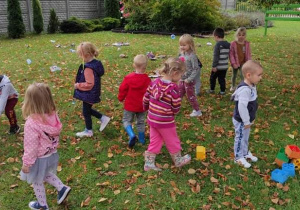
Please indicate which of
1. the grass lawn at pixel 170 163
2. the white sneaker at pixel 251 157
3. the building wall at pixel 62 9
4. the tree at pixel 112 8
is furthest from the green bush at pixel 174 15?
the white sneaker at pixel 251 157

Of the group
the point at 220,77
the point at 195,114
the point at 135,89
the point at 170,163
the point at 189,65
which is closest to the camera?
the point at 170,163

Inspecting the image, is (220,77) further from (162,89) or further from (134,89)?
(162,89)

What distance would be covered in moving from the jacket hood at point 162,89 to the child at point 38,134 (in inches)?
50.1

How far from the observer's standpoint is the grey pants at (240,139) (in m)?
A: 4.29

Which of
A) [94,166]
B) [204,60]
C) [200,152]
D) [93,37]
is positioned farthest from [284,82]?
[93,37]

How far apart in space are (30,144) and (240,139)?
2.69m

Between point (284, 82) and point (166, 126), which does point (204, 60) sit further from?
point (166, 126)

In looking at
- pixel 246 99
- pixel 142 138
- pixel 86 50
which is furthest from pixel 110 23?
pixel 246 99

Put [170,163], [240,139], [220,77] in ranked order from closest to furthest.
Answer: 1. [240,139]
2. [170,163]
3. [220,77]

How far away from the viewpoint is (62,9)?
67.7 feet

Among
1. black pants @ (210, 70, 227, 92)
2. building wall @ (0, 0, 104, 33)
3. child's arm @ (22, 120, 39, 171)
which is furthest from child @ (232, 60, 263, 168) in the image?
building wall @ (0, 0, 104, 33)

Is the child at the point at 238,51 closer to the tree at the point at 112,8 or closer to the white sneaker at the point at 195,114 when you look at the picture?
the white sneaker at the point at 195,114

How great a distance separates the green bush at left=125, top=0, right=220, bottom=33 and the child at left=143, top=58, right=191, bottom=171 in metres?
13.8

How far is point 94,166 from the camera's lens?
452 centimetres
